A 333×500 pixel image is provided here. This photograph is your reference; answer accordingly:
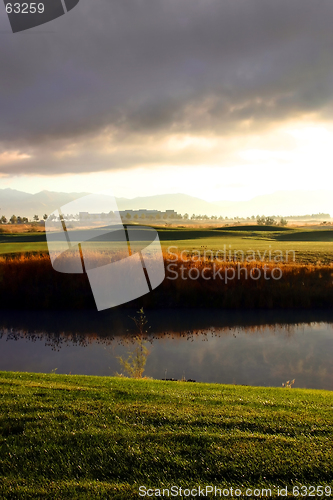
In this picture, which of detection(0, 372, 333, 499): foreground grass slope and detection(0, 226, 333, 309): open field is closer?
detection(0, 372, 333, 499): foreground grass slope

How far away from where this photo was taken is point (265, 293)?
1291 cm

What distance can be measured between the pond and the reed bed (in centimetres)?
60

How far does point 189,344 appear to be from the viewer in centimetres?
940

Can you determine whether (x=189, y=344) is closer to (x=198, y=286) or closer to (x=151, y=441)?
(x=198, y=286)

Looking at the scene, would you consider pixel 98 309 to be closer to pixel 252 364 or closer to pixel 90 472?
pixel 252 364

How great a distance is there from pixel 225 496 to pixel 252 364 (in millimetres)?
5922

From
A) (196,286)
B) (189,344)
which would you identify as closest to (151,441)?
(189,344)

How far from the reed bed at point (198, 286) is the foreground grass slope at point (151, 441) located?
8.72 meters

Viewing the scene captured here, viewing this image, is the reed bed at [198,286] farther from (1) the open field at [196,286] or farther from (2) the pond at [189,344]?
(2) the pond at [189,344]

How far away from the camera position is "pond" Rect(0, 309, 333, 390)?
7.43 m

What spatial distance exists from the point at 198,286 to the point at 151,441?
10282mm

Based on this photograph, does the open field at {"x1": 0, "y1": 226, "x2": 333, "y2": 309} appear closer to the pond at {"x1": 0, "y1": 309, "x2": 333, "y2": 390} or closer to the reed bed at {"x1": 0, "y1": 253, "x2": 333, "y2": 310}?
the reed bed at {"x1": 0, "y1": 253, "x2": 333, "y2": 310}

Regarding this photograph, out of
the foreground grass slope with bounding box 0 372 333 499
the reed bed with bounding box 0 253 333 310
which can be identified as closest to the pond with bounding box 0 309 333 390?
the reed bed with bounding box 0 253 333 310

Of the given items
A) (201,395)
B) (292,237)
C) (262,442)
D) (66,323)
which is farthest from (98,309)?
(292,237)
